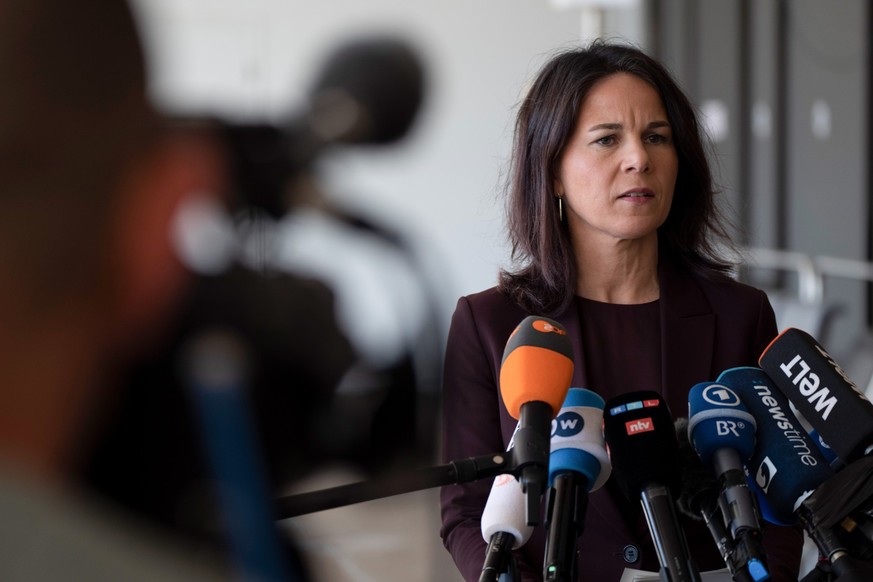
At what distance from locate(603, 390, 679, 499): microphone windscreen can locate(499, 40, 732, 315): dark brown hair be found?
640 mm

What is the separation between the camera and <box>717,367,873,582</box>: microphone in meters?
0.98

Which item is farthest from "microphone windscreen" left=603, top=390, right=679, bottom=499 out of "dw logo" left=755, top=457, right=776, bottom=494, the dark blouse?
the dark blouse

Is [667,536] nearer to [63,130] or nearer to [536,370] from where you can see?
[536,370]

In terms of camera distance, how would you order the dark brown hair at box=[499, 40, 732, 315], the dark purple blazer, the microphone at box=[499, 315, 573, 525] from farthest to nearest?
1. the dark brown hair at box=[499, 40, 732, 315]
2. the dark purple blazer
3. the microphone at box=[499, 315, 573, 525]

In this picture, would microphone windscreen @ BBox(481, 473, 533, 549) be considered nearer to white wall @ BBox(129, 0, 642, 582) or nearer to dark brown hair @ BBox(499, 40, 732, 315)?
white wall @ BBox(129, 0, 642, 582)

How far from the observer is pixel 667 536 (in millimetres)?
926

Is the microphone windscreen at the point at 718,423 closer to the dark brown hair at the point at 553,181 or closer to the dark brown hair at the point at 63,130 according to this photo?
the dark brown hair at the point at 553,181

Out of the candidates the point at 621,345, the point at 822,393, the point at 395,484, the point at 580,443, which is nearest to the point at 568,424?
the point at 580,443

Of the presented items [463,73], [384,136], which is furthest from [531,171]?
[463,73]

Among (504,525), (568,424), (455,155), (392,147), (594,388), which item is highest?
(392,147)

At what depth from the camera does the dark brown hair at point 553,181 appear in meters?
1.77

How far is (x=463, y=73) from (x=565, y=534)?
615cm

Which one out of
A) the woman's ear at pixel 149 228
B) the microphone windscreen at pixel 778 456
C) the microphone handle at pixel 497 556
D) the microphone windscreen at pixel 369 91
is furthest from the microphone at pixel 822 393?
the woman's ear at pixel 149 228

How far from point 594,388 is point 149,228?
1432 millimetres
